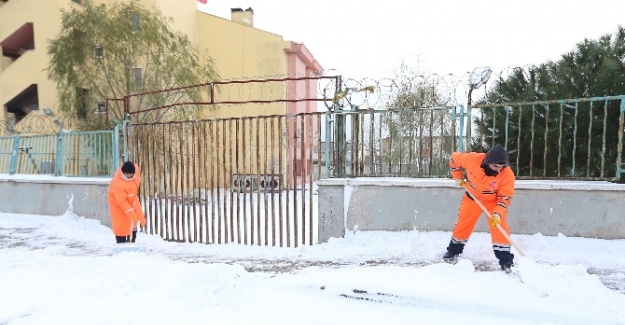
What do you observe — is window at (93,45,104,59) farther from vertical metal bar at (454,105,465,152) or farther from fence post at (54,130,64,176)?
vertical metal bar at (454,105,465,152)

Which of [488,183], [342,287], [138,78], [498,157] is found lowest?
[342,287]

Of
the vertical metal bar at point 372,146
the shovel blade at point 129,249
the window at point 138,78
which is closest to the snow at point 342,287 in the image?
the shovel blade at point 129,249

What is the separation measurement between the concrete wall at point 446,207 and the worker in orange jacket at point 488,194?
0.59 meters

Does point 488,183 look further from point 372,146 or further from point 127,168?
point 127,168

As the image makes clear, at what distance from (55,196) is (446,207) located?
7767mm

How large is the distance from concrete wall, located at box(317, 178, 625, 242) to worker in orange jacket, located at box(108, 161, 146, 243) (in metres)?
2.59

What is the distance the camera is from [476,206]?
4.48m

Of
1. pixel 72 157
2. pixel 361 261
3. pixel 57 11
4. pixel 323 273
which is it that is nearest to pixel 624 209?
pixel 361 261

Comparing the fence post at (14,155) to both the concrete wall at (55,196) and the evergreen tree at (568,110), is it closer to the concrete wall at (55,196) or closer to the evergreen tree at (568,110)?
the concrete wall at (55,196)

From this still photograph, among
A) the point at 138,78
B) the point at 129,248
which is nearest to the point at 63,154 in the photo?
the point at 129,248

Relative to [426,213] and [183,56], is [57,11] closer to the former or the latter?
[183,56]

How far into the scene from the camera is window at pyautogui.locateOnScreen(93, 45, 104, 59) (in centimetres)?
1402

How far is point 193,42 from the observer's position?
17.7 metres

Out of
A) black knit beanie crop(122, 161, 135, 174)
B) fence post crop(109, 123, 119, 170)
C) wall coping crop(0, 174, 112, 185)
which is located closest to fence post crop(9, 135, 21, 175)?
wall coping crop(0, 174, 112, 185)
